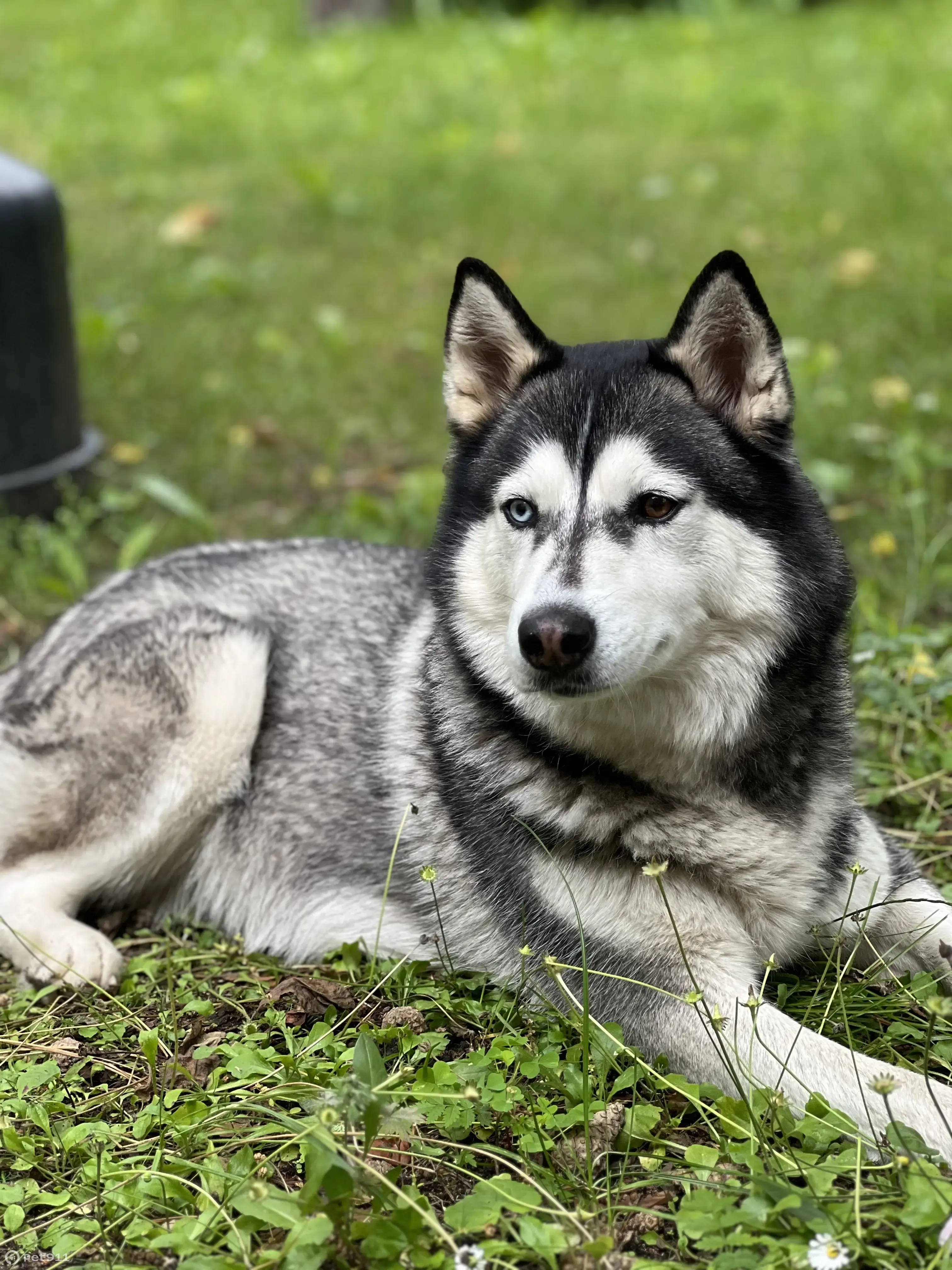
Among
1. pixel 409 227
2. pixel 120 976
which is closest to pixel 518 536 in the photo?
pixel 120 976

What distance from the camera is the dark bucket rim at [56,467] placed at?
6234mm

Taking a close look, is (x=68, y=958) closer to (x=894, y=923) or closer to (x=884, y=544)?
(x=894, y=923)

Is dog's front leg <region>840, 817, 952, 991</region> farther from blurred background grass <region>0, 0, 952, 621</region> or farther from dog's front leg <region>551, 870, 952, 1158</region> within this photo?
blurred background grass <region>0, 0, 952, 621</region>

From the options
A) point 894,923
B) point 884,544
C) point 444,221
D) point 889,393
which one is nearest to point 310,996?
point 894,923

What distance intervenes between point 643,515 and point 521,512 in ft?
1.00

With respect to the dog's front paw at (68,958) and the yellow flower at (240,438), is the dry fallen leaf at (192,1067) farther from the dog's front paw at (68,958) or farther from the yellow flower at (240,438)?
the yellow flower at (240,438)

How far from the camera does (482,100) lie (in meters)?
12.1

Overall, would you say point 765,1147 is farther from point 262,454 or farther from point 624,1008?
point 262,454

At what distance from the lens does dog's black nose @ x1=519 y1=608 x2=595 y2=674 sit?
2.69 metres

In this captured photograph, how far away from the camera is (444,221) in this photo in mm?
9812

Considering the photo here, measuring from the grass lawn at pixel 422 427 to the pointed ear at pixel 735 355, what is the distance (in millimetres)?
1388

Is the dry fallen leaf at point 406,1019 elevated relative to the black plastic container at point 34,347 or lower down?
lower down

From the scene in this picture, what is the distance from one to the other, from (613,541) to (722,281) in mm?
666

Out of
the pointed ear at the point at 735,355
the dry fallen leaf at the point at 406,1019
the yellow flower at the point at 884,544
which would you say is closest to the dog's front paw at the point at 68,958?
the dry fallen leaf at the point at 406,1019
